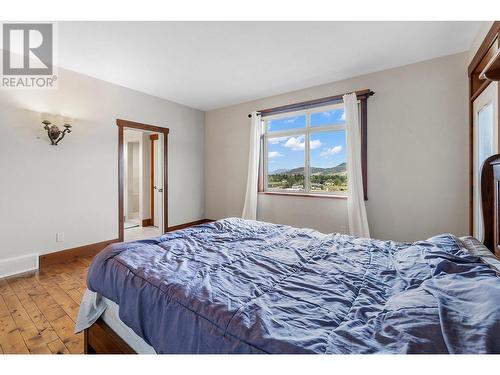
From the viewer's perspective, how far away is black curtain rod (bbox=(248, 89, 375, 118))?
10.5 feet

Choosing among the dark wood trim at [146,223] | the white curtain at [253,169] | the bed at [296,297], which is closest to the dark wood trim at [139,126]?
the white curtain at [253,169]

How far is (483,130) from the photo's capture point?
2.31 metres

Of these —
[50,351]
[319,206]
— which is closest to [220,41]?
[319,206]

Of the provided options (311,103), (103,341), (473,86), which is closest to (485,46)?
(473,86)

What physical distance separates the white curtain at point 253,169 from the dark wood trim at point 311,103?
243 millimetres

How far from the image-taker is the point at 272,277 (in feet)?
4.02

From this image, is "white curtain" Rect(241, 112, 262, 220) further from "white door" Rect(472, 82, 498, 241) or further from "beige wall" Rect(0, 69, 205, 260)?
"white door" Rect(472, 82, 498, 241)

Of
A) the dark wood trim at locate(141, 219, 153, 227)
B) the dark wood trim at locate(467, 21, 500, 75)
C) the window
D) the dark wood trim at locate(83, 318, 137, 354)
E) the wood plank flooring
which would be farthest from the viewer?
the dark wood trim at locate(141, 219, 153, 227)

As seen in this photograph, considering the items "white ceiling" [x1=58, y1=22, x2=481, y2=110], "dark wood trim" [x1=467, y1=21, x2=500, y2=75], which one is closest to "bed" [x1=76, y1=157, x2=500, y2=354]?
"dark wood trim" [x1=467, y1=21, x2=500, y2=75]

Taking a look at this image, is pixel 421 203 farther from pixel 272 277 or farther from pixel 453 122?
pixel 272 277

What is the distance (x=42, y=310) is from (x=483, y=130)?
437 cm

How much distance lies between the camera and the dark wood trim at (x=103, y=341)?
1.24m

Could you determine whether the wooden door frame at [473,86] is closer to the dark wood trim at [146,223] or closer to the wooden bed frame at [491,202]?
the wooden bed frame at [491,202]

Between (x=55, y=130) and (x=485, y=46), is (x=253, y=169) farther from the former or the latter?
(x=485, y=46)
